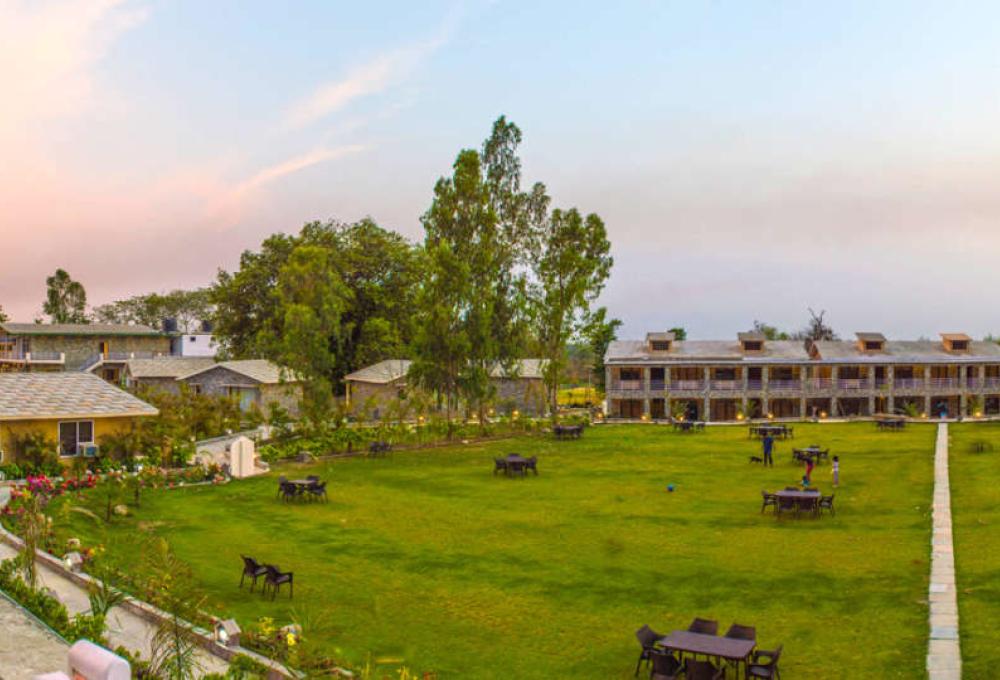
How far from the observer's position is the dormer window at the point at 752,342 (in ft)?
212

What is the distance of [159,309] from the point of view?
13262cm

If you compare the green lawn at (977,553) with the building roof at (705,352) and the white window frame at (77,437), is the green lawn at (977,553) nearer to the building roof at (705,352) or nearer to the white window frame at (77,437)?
the building roof at (705,352)

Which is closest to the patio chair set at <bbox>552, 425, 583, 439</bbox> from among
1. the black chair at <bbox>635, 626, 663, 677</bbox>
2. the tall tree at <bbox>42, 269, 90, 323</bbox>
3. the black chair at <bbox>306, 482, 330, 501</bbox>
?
the black chair at <bbox>306, 482, 330, 501</bbox>

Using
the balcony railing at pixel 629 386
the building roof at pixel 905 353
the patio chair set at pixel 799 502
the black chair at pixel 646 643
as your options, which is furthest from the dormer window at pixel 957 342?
the black chair at pixel 646 643

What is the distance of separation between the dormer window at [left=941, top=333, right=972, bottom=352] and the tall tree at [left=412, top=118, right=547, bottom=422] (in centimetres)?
3410

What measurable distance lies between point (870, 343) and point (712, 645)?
58.1 metres

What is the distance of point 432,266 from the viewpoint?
4681 centimetres

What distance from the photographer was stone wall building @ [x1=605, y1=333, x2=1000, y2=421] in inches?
2470

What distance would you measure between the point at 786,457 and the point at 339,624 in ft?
89.5

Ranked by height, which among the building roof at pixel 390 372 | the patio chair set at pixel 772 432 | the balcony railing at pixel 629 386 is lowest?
the patio chair set at pixel 772 432

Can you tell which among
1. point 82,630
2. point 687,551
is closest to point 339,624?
point 82,630

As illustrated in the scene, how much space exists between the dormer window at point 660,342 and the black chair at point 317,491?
40.6 meters

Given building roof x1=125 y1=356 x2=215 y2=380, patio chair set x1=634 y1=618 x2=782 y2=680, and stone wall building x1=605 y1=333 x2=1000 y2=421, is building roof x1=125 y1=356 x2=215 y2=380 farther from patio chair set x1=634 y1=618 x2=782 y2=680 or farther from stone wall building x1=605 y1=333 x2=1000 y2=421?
patio chair set x1=634 y1=618 x2=782 y2=680

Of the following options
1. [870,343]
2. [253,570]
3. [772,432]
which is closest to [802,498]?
[253,570]
